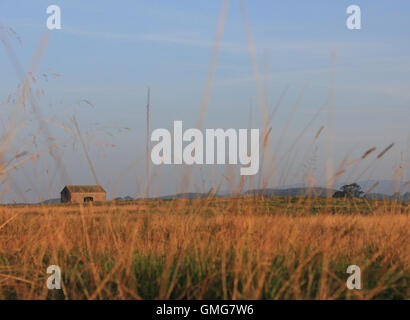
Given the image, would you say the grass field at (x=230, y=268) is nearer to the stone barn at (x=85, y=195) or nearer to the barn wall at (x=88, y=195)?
the barn wall at (x=88, y=195)

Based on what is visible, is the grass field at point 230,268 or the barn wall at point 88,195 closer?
the grass field at point 230,268

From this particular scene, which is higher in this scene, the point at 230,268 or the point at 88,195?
the point at 88,195

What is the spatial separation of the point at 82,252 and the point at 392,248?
2649mm

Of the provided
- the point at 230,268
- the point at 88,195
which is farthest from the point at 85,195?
the point at 230,268

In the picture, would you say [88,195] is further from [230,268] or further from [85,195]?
[230,268]

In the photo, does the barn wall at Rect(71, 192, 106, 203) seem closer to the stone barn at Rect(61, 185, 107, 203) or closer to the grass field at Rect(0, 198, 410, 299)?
the stone barn at Rect(61, 185, 107, 203)

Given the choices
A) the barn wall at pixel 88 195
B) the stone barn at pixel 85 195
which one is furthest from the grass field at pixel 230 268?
the stone barn at pixel 85 195

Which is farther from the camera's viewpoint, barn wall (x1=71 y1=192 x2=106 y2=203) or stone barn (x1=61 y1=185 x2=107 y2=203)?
stone barn (x1=61 y1=185 x2=107 y2=203)

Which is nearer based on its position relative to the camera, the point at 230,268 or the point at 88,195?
the point at 230,268

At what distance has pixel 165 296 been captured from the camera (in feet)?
9.03

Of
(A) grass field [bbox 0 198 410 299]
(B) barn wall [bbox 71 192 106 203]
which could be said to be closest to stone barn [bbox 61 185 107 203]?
(B) barn wall [bbox 71 192 106 203]

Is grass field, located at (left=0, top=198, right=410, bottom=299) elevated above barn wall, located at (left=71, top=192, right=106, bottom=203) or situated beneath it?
situated beneath

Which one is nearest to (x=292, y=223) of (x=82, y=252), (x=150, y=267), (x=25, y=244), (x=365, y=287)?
(x=365, y=287)

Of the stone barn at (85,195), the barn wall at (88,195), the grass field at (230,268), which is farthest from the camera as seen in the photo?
the stone barn at (85,195)
